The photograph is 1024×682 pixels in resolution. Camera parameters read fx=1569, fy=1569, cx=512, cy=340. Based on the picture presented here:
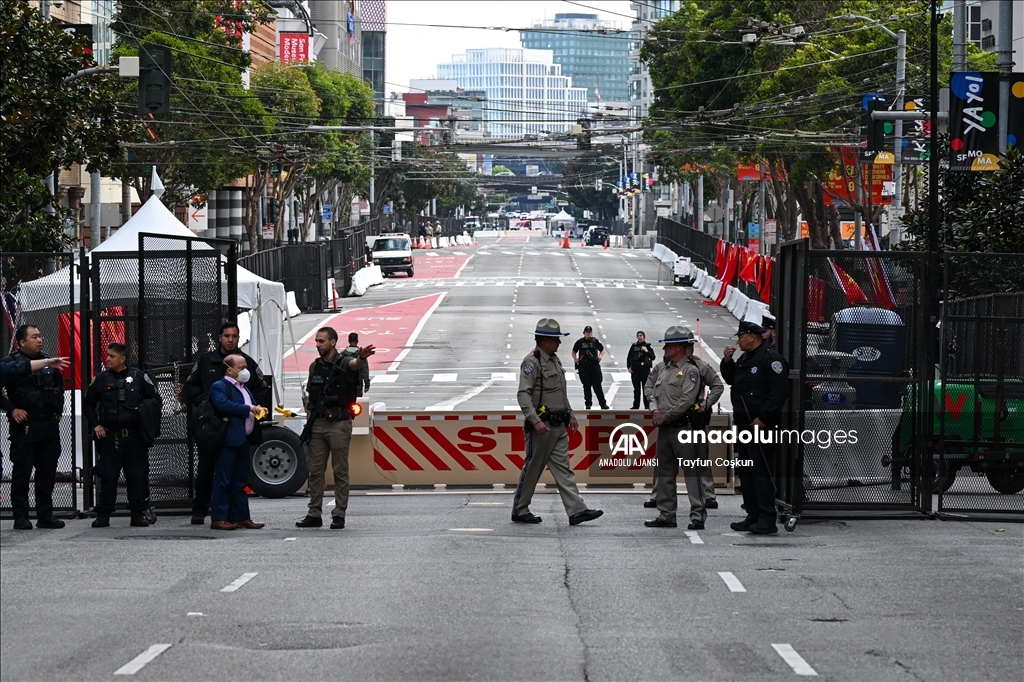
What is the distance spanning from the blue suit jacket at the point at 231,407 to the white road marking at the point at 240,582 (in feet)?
8.92

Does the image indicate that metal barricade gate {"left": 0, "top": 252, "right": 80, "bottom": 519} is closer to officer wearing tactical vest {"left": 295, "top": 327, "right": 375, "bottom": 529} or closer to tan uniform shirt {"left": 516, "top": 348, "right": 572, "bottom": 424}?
officer wearing tactical vest {"left": 295, "top": 327, "right": 375, "bottom": 529}

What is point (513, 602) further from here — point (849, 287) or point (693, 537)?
point (849, 287)

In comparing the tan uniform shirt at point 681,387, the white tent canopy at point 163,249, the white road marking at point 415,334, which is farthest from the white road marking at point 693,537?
the white road marking at point 415,334

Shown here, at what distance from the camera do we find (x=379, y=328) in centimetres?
5247

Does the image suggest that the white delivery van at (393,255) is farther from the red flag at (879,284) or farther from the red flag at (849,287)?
the red flag at (849,287)

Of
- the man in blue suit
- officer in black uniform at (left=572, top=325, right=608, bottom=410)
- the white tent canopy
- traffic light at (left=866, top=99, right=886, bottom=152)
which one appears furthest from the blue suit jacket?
traffic light at (left=866, top=99, right=886, bottom=152)

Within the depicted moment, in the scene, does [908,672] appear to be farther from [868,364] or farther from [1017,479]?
[1017,479]

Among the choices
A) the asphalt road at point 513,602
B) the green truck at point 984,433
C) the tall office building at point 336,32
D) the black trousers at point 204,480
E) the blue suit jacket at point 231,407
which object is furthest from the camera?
the tall office building at point 336,32

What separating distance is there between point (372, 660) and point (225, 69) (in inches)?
1780

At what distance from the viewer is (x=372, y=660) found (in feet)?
29.4

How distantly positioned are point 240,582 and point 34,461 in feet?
12.4

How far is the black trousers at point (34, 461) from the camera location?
1404 centimetres

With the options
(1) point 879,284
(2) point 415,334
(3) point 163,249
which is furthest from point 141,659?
(2) point 415,334

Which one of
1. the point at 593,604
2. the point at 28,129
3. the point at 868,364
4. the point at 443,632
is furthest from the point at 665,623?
the point at 28,129
